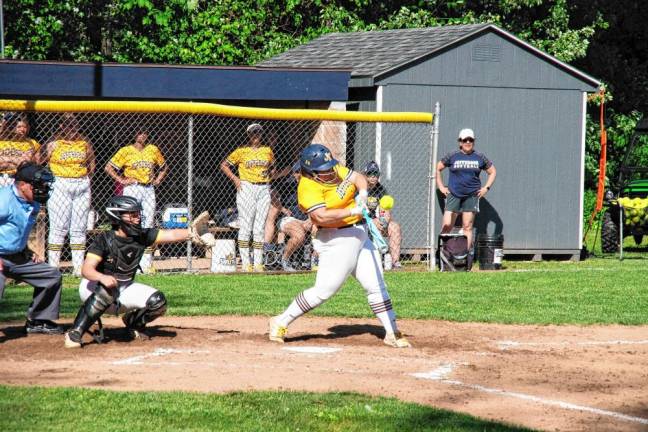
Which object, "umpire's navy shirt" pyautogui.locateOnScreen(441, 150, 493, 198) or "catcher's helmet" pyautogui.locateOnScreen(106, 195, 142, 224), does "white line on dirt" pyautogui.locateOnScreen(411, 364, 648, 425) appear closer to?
"catcher's helmet" pyautogui.locateOnScreen(106, 195, 142, 224)

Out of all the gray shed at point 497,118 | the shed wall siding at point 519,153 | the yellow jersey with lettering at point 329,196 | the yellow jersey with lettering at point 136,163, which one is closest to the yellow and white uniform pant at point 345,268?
the yellow jersey with lettering at point 329,196

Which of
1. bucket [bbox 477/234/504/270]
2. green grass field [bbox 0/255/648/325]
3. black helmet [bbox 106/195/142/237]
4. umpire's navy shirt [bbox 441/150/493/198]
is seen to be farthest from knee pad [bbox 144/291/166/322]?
umpire's navy shirt [bbox 441/150/493/198]

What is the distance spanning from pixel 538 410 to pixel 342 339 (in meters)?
3.15

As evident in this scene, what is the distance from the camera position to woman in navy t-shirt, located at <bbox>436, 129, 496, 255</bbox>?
674 inches

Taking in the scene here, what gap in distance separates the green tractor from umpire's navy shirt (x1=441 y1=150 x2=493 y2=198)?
3025mm

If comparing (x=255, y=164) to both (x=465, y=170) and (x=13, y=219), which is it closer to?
(x=465, y=170)

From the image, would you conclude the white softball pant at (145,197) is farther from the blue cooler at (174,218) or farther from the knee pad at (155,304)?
the knee pad at (155,304)

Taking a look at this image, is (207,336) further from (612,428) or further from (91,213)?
(91,213)

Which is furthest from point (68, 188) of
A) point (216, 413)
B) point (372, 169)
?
point (216, 413)

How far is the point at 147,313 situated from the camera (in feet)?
32.0

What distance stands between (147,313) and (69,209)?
500 centimetres

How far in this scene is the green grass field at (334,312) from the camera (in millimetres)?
6812

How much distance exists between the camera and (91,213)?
52.6 feet

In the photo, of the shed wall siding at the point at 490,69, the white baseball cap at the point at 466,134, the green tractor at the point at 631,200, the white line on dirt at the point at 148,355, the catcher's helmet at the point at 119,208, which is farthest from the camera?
the green tractor at the point at 631,200
